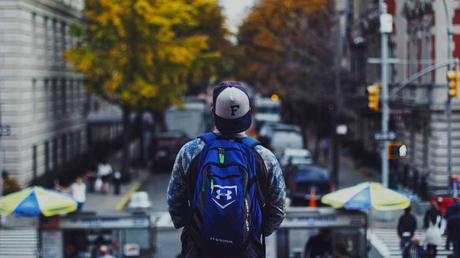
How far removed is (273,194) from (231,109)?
0.58 metres

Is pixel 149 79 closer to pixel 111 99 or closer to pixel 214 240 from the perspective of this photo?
pixel 111 99

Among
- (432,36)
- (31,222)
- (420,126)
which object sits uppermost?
(432,36)

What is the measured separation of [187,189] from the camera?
18.7 feet

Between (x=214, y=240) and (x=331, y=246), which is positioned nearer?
(x=214, y=240)

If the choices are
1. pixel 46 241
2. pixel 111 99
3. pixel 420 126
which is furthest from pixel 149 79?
pixel 46 241

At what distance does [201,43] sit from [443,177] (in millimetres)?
15266

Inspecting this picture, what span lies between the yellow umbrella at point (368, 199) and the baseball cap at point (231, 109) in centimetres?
1339

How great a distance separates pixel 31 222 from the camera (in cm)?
3059

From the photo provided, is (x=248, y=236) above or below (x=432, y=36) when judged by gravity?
below

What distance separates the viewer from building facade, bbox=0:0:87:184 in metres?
37.3

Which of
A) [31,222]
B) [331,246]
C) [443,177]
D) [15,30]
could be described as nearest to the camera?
[331,246]

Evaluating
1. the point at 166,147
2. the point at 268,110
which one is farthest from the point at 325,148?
the point at 268,110

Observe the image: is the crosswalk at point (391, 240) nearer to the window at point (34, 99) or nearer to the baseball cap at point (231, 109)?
the window at point (34, 99)

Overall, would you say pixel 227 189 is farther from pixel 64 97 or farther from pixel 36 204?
pixel 64 97
